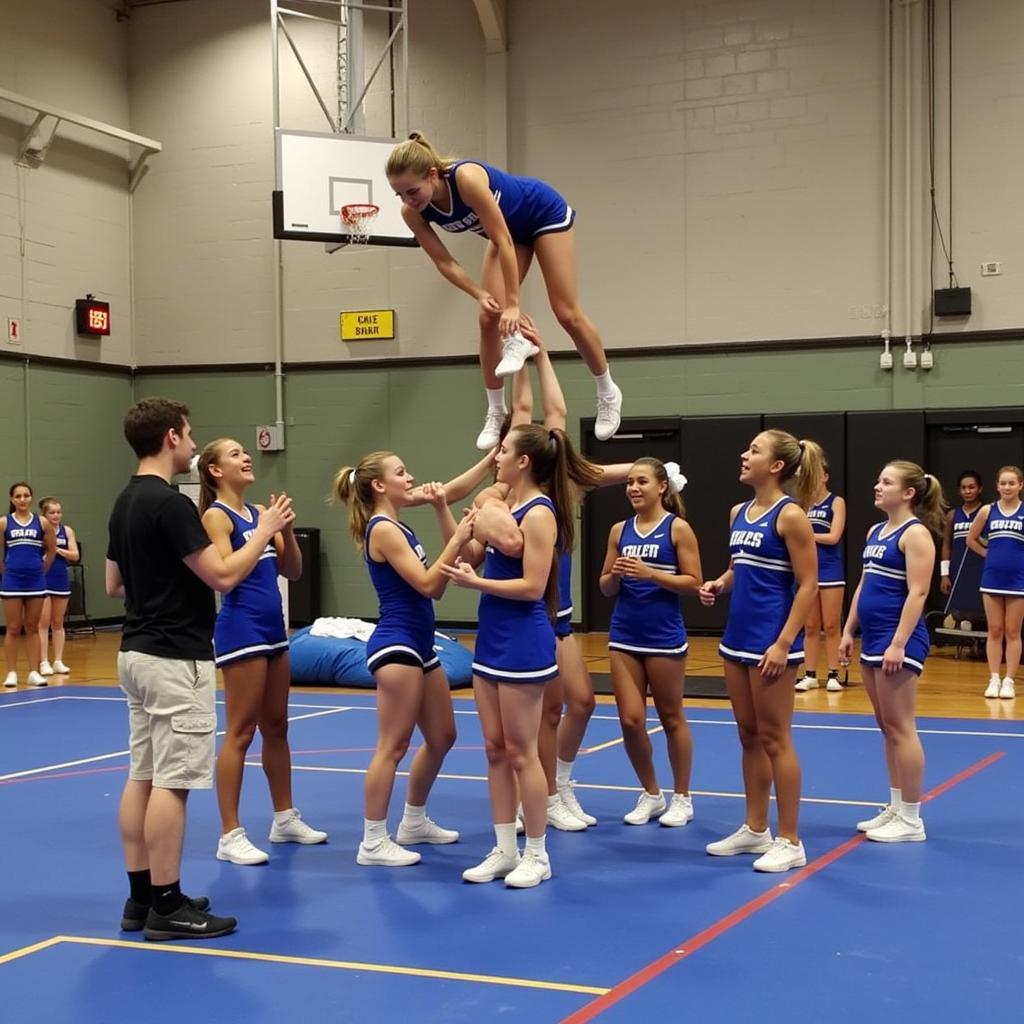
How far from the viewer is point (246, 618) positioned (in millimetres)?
5645

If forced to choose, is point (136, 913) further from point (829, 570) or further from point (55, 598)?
point (55, 598)

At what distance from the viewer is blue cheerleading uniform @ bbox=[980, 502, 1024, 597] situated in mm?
10281

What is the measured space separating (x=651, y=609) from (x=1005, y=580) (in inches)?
206

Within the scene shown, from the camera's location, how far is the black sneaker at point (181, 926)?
4555 millimetres

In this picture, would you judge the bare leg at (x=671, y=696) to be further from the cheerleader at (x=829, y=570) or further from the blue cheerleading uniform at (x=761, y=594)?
the cheerleader at (x=829, y=570)

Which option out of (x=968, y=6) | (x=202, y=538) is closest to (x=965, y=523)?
(x=968, y=6)

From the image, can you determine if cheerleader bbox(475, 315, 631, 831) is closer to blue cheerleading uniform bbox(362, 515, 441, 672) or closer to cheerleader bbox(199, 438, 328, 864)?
Answer: blue cheerleading uniform bbox(362, 515, 441, 672)

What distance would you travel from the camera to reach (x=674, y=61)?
48.9 ft

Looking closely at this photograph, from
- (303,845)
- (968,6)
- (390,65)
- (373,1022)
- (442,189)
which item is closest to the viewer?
(373,1022)

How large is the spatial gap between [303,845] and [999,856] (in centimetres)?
302

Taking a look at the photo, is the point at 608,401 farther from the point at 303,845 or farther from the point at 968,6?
the point at 968,6

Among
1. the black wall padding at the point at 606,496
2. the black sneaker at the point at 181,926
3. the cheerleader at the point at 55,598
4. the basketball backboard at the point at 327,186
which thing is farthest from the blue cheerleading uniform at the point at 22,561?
the black sneaker at the point at 181,926

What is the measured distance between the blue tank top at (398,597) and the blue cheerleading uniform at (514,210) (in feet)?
4.22

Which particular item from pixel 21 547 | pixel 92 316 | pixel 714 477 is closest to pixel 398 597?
pixel 21 547
